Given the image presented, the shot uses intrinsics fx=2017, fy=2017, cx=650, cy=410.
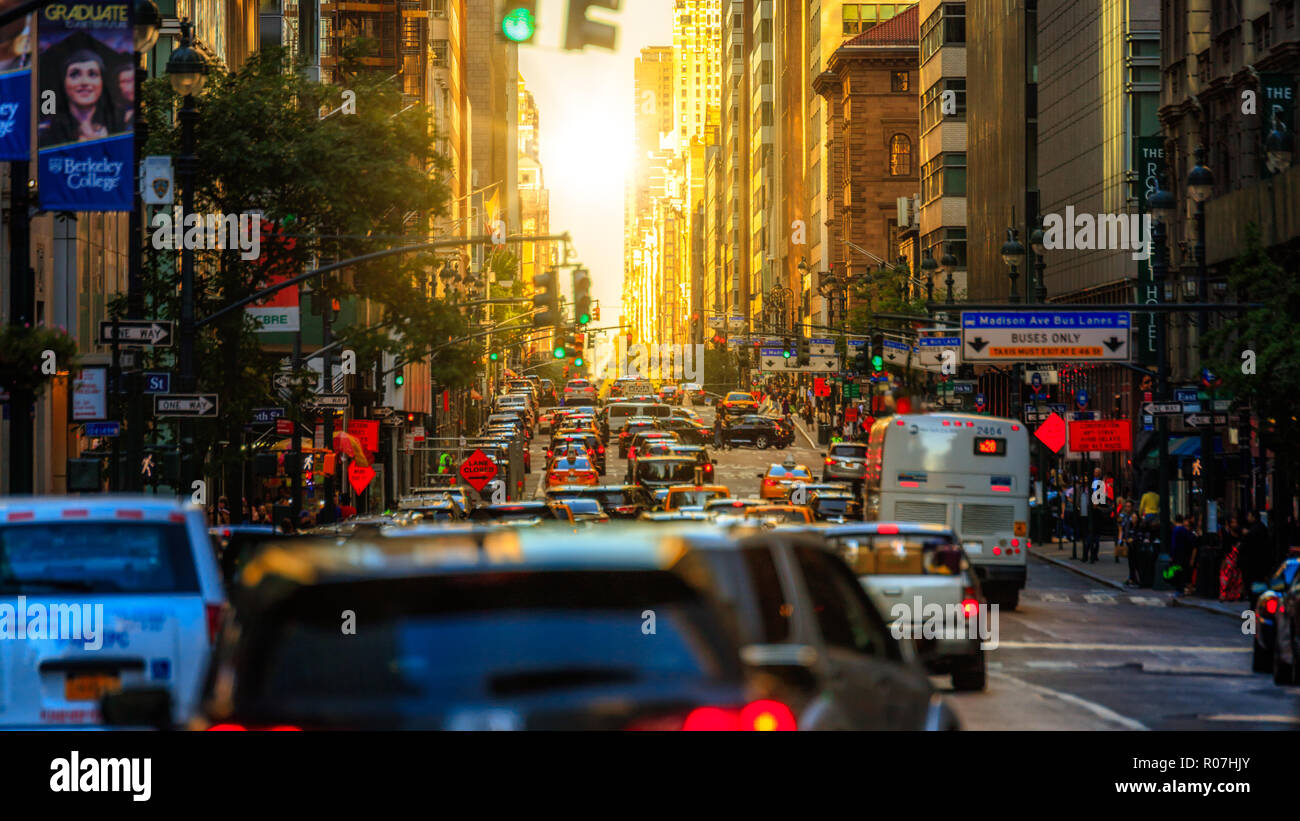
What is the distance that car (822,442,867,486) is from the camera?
60281 millimetres

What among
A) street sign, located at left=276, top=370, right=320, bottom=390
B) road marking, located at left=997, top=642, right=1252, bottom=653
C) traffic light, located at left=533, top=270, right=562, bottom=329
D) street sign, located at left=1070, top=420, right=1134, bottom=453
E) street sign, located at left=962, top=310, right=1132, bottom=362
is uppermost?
traffic light, located at left=533, top=270, right=562, bottom=329

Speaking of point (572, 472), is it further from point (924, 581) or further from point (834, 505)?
point (924, 581)

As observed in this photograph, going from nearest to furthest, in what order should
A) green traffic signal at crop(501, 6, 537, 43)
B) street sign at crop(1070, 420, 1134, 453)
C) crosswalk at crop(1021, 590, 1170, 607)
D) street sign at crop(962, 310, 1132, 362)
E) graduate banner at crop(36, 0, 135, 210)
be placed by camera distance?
1. green traffic signal at crop(501, 6, 537, 43)
2. graduate banner at crop(36, 0, 135, 210)
3. crosswalk at crop(1021, 590, 1170, 607)
4. street sign at crop(962, 310, 1132, 362)
5. street sign at crop(1070, 420, 1134, 453)

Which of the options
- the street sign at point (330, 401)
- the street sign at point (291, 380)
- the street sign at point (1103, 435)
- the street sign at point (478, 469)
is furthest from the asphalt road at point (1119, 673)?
the street sign at point (478, 469)

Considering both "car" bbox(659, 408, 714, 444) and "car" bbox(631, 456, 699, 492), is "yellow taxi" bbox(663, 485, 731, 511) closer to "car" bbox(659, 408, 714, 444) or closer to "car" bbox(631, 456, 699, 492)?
"car" bbox(631, 456, 699, 492)

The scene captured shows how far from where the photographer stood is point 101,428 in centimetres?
2742

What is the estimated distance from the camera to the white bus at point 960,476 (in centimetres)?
3481

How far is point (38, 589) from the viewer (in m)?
12.1

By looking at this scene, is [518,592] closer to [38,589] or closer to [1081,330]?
[38,589]

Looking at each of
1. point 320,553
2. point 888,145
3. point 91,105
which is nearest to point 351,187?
point 91,105

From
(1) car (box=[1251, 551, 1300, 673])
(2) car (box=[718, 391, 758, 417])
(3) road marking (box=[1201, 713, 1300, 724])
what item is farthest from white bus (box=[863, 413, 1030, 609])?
(2) car (box=[718, 391, 758, 417])

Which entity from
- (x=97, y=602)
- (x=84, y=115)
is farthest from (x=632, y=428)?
(x=97, y=602)

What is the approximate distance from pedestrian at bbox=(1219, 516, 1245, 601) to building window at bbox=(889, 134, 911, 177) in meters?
100.0

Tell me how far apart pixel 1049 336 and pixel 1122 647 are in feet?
46.4
